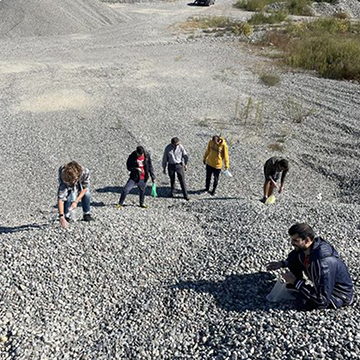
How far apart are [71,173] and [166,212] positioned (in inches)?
115

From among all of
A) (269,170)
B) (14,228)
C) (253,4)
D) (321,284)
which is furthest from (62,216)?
(253,4)

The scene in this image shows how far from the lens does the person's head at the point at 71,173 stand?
683 centimetres

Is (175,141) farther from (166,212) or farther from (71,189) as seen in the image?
(71,189)

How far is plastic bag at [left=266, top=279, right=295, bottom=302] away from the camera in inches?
221

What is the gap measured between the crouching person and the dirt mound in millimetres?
23095

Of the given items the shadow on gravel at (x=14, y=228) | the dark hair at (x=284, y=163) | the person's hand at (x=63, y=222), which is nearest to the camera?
the person's hand at (x=63, y=222)

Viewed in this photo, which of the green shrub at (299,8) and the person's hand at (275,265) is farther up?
the green shrub at (299,8)

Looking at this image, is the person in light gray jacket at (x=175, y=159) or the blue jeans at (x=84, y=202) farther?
the person in light gray jacket at (x=175, y=159)

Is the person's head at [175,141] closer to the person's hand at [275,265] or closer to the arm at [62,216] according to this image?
the arm at [62,216]

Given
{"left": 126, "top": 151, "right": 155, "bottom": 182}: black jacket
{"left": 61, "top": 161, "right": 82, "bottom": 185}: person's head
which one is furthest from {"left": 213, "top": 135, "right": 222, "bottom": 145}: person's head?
{"left": 61, "top": 161, "right": 82, "bottom": 185}: person's head

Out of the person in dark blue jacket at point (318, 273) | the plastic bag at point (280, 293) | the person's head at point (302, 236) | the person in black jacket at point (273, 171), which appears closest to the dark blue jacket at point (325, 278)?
the person in dark blue jacket at point (318, 273)

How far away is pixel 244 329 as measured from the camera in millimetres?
5242

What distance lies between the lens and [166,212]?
9.22 meters

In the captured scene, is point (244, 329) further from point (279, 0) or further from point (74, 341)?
point (279, 0)
